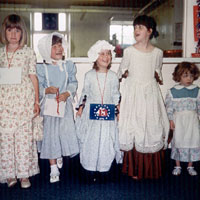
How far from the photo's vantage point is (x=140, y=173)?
2338mm

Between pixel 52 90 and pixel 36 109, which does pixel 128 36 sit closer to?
pixel 52 90

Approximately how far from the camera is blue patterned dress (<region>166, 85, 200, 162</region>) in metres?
2.49

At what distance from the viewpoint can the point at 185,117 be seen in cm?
251

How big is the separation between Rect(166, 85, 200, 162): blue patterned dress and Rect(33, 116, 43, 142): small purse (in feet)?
3.87

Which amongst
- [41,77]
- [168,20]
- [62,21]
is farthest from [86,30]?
[41,77]

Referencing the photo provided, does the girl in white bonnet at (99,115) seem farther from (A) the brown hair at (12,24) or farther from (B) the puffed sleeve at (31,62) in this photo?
(A) the brown hair at (12,24)

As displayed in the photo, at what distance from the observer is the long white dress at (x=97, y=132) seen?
225cm

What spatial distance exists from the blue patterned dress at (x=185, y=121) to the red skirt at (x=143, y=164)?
0.25 metres

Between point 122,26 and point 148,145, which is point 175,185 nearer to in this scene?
point 148,145

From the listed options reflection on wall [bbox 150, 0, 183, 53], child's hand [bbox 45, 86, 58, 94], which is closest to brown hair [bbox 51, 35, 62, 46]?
child's hand [bbox 45, 86, 58, 94]

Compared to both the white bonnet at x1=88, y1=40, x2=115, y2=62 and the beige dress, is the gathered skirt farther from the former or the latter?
the white bonnet at x1=88, y1=40, x2=115, y2=62

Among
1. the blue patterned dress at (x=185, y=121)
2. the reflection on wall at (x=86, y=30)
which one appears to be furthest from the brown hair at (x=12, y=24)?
the reflection on wall at (x=86, y=30)

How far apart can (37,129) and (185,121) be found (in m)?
1.34

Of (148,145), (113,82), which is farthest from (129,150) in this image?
(113,82)
